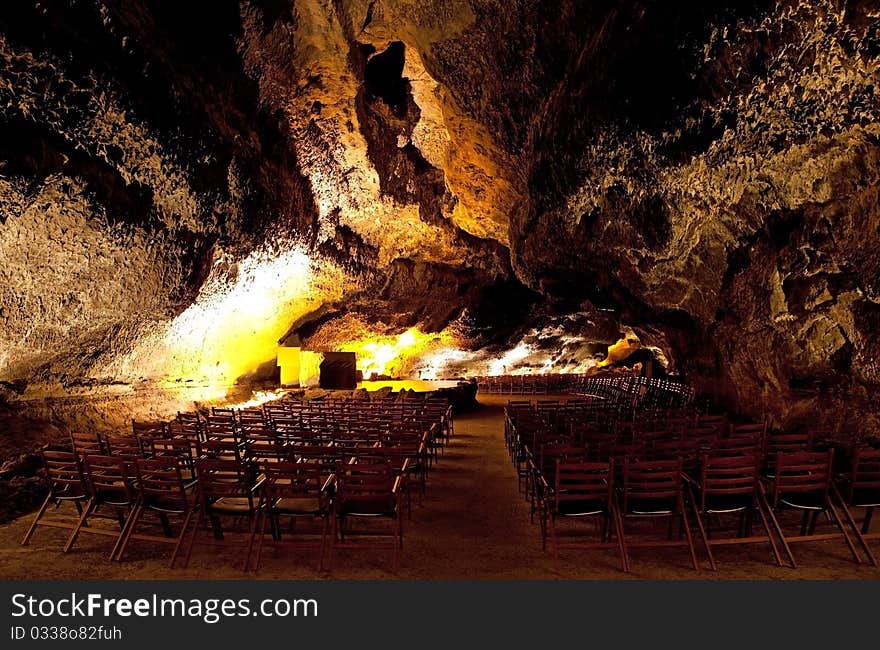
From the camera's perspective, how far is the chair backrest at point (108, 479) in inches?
180

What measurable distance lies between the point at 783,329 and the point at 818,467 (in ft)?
15.7

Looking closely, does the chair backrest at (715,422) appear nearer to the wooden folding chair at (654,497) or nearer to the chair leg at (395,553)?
the wooden folding chair at (654,497)

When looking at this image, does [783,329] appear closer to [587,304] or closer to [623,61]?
[623,61]

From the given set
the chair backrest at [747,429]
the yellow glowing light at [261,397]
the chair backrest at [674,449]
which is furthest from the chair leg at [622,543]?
the yellow glowing light at [261,397]

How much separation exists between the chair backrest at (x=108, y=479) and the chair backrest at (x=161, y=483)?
0.41 ft

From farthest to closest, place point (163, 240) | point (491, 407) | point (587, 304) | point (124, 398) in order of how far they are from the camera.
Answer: point (491, 407)
point (587, 304)
point (124, 398)
point (163, 240)

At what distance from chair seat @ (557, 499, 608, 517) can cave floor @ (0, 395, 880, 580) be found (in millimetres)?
410

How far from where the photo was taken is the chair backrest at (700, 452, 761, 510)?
435 cm

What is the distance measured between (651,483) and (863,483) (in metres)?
2.12

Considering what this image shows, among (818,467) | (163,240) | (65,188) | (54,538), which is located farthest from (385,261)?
(818,467)

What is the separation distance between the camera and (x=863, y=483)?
15.2 feet

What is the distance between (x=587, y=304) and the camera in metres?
15.5

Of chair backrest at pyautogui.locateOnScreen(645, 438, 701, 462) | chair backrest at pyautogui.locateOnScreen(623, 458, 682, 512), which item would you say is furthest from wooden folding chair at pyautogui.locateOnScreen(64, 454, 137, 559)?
chair backrest at pyautogui.locateOnScreen(645, 438, 701, 462)

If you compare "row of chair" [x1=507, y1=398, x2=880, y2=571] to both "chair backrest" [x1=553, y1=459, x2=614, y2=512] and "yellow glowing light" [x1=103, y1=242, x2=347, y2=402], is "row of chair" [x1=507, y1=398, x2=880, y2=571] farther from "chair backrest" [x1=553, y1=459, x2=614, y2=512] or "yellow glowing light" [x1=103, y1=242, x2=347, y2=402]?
"yellow glowing light" [x1=103, y1=242, x2=347, y2=402]
